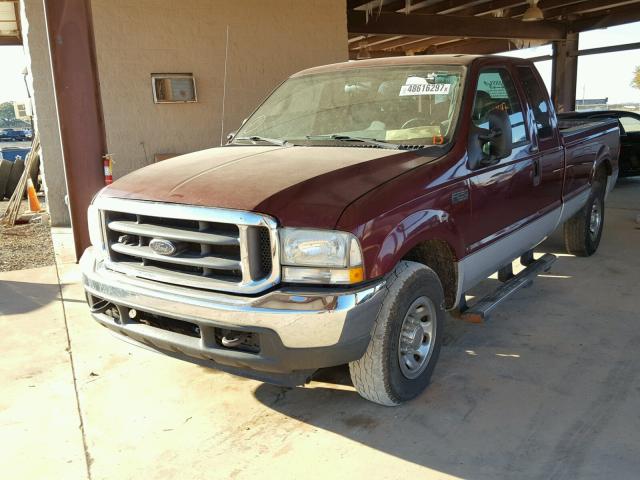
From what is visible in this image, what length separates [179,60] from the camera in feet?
28.5

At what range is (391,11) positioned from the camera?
45.4ft

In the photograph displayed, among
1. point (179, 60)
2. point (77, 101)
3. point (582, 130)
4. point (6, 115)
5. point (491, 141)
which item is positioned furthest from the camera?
point (6, 115)

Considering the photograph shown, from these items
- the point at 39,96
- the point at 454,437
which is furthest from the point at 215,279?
the point at 39,96

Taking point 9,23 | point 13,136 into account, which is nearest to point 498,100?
point 9,23

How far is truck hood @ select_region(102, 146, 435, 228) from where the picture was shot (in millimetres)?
2703

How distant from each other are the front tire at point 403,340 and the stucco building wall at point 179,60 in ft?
19.2

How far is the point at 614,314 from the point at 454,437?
2.34 m

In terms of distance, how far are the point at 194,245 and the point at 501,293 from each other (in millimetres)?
2307

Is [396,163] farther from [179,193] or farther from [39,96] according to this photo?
[39,96]

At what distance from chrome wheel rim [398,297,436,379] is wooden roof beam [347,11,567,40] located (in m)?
10.3

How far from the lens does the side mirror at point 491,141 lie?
3.55 metres

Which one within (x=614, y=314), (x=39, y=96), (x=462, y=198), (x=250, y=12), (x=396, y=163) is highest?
(x=250, y=12)

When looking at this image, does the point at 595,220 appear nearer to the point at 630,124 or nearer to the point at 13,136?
the point at 630,124

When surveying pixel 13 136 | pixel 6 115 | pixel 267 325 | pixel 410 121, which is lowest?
pixel 13 136
